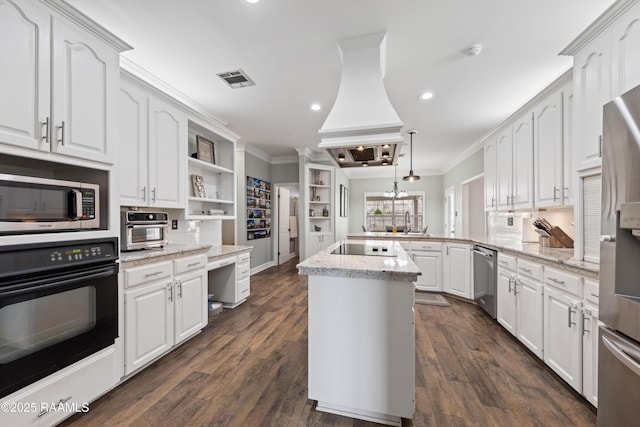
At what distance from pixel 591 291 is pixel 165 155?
3553 millimetres

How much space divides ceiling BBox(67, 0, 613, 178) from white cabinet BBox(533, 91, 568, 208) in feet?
1.36

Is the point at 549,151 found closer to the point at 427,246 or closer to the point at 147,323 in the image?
the point at 427,246

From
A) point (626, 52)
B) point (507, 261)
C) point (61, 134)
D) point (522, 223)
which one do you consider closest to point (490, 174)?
point (522, 223)

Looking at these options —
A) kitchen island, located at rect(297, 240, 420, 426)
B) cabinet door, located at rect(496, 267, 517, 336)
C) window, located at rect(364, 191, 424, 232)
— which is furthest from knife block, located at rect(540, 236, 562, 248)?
window, located at rect(364, 191, 424, 232)

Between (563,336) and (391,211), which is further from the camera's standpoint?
(391,211)

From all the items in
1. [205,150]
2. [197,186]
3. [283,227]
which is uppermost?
[205,150]

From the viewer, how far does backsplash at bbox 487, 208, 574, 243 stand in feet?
9.53

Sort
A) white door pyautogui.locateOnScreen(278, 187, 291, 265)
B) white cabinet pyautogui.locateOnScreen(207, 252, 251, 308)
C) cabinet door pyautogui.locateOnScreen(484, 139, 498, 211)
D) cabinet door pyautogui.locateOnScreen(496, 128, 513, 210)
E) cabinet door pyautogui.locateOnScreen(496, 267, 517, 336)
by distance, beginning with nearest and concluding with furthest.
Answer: cabinet door pyautogui.locateOnScreen(496, 267, 517, 336)
cabinet door pyautogui.locateOnScreen(496, 128, 513, 210)
white cabinet pyautogui.locateOnScreen(207, 252, 251, 308)
cabinet door pyautogui.locateOnScreen(484, 139, 498, 211)
white door pyautogui.locateOnScreen(278, 187, 291, 265)

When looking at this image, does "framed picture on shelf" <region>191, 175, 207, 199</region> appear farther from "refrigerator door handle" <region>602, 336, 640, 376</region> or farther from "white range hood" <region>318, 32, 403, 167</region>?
"refrigerator door handle" <region>602, 336, 640, 376</region>

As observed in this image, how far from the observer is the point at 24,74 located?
1353 millimetres

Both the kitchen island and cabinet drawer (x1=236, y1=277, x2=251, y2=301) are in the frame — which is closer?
the kitchen island

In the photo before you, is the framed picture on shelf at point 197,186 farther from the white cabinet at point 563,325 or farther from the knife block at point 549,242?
the knife block at point 549,242

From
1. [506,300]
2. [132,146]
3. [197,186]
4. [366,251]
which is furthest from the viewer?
[197,186]

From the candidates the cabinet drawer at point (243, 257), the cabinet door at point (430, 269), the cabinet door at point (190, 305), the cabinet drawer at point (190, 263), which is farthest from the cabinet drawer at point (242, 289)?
the cabinet door at point (430, 269)
